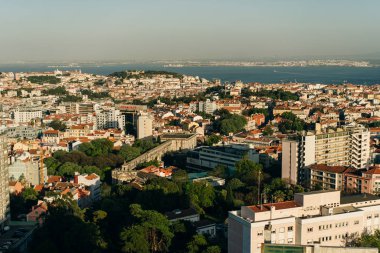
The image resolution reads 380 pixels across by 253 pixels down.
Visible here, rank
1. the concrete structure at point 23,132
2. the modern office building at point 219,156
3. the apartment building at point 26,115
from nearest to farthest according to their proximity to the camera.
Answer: the modern office building at point 219,156, the concrete structure at point 23,132, the apartment building at point 26,115

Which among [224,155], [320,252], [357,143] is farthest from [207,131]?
[320,252]

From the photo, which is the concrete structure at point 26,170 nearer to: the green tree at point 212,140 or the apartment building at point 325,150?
the apartment building at point 325,150

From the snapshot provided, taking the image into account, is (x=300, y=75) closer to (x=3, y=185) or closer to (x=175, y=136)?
(x=175, y=136)

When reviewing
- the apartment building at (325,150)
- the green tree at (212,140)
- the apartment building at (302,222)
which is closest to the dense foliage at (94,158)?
the green tree at (212,140)

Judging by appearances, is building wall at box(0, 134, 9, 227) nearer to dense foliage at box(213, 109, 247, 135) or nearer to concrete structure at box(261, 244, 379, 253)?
concrete structure at box(261, 244, 379, 253)

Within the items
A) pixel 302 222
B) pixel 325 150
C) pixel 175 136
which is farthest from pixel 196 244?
pixel 175 136

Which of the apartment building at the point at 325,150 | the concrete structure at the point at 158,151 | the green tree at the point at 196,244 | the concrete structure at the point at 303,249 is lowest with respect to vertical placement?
the concrete structure at the point at 158,151

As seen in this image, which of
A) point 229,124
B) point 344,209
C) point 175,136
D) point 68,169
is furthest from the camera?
point 229,124
